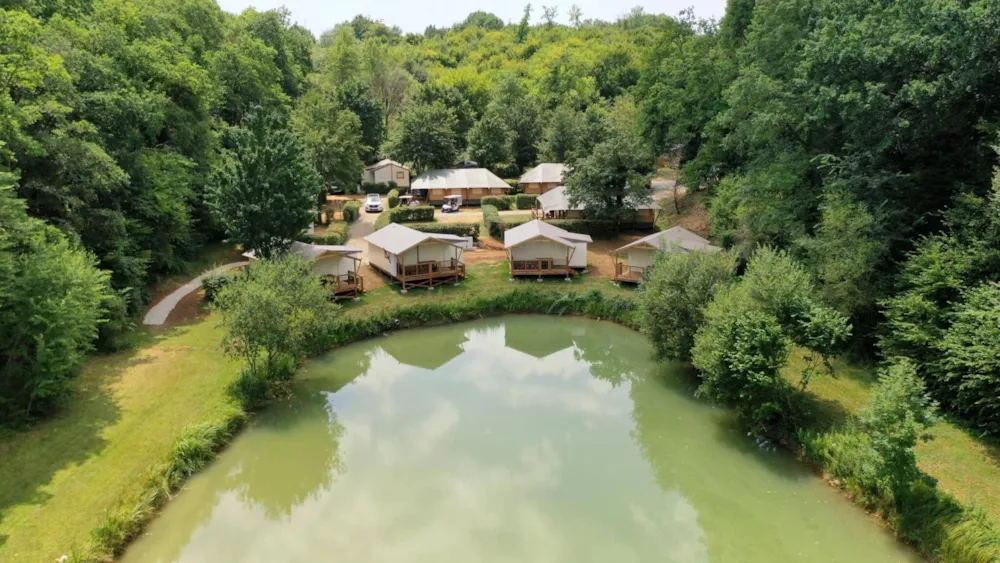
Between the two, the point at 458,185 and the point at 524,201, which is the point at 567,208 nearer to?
the point at 524,201

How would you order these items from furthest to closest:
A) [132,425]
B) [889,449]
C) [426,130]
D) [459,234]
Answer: [426,130] → [459,234] → [132,425] → [889,449]

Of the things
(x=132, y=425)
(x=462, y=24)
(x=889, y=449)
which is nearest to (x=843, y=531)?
(x=889, y=449)

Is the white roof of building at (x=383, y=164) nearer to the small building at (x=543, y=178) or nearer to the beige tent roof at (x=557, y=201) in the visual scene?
the small building at (x=543, y=178)

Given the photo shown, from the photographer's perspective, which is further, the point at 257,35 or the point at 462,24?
the point at 462,24

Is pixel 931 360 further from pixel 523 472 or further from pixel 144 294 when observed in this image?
pixel 144 294

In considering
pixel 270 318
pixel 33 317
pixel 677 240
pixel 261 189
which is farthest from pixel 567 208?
pixel 33 317
